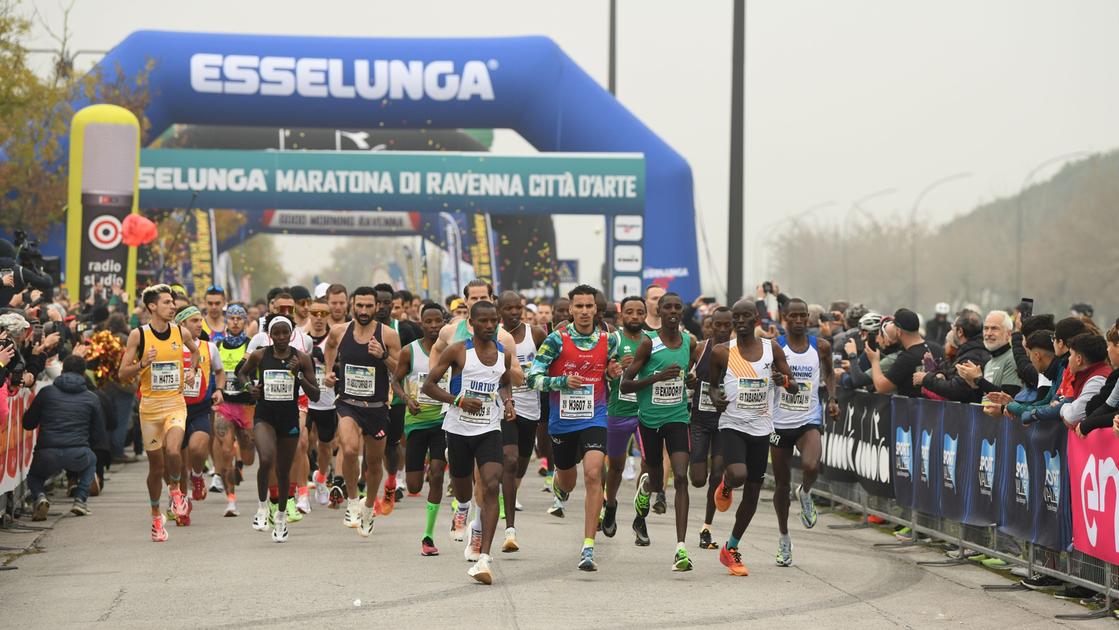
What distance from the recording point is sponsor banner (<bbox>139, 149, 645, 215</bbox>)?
2998cm

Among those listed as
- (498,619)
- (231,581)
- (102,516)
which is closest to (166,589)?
(231,581)

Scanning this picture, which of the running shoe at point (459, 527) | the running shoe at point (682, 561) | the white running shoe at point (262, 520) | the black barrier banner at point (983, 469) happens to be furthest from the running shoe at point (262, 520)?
the black barrier banner at point (983, 469)

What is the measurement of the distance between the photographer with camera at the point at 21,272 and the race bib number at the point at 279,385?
2.89 m

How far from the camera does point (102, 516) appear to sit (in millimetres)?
14617

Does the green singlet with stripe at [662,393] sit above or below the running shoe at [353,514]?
above

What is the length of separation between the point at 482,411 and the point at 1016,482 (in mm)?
3555

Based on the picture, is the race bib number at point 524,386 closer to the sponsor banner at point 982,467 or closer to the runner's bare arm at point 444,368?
the runner's bare arm at point 444,368

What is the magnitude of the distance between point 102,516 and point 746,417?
6456 mm

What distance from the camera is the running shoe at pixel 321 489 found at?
15.4 m

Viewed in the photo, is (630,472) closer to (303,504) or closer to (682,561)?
(303,504)

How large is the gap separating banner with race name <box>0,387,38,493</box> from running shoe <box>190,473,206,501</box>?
1.42 meters

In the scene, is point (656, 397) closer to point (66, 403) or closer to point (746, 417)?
point (746, 417)

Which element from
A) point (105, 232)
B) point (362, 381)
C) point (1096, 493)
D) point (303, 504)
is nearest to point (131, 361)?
point (362, 381)

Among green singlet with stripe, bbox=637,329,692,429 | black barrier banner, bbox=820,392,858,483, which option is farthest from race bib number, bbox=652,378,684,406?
black barrier banner, bbox=820,392,858,483
